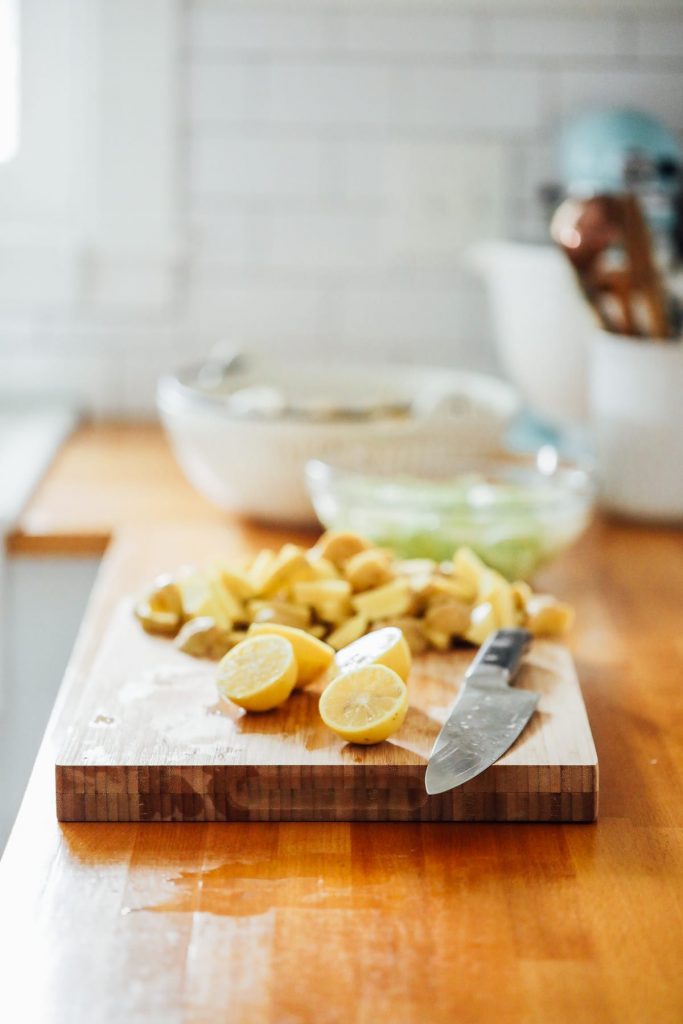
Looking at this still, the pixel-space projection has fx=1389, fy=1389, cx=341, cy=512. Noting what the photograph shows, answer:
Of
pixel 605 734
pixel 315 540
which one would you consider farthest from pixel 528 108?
pixel 605 734

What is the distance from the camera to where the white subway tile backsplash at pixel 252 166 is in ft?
6.75

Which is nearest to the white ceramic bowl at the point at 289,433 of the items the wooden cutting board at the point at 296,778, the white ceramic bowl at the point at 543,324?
the white ceramic bowl at the point at 543,324

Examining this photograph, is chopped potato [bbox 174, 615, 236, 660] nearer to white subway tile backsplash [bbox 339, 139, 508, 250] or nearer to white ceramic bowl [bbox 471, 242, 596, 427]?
white ceramic bowl [bbox 471, 242, 596, 427]

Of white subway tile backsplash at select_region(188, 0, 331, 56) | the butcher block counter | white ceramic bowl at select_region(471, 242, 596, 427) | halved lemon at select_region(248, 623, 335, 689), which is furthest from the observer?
white subway tile backsplash at select_region(188, 0, 331, 56)

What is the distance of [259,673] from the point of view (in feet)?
2.98

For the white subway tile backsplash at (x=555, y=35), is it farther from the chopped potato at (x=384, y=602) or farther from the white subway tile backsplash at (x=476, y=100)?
the chopped potato at (x=384, y=602)

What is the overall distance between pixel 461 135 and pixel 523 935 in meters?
1.56

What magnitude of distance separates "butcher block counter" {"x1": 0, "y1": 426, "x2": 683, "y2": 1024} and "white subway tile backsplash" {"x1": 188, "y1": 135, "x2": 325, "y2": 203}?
4.02 feet

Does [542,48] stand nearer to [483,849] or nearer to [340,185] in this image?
[340,185]

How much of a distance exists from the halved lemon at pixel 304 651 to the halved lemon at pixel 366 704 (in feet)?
0.20

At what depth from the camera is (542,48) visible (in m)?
2.04

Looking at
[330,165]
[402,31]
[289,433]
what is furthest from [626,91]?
[289,433]

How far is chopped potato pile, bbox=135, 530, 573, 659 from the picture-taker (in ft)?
3.43

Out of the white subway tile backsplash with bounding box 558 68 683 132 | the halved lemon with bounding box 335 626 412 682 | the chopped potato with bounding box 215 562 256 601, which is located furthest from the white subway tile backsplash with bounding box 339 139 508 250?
the halved lemon with bounding box 335 626 412 682
